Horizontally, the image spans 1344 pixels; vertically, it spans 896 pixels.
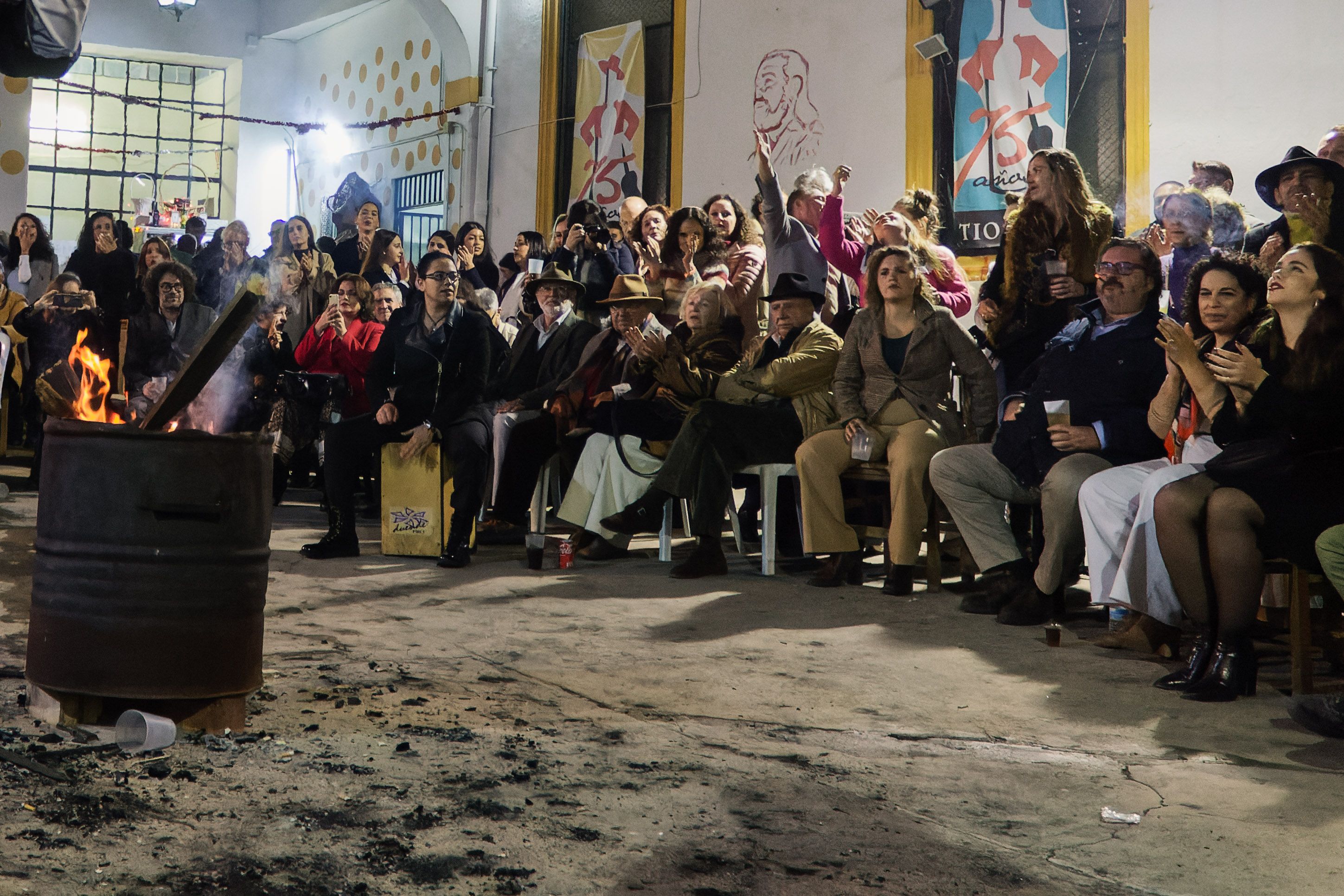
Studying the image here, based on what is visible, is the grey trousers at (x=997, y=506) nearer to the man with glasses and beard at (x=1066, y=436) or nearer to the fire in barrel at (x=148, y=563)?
the man with glasses and beard at (x=1066, y=436)

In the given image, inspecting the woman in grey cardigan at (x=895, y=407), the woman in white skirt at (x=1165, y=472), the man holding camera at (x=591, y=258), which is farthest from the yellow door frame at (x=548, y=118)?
the woman in white skirt at (x=1165, y=472)

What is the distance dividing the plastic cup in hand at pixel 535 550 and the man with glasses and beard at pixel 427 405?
0.30m

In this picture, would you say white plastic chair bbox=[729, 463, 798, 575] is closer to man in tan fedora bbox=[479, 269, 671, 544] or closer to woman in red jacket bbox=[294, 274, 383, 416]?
man in tan fedora bbox=[479, 269, 671, 544]

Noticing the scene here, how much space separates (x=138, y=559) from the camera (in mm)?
2895

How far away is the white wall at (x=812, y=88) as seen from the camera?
1002cm

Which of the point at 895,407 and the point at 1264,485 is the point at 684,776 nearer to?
the point at 1264,485

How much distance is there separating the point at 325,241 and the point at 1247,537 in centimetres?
987

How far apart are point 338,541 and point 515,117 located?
8.32 m

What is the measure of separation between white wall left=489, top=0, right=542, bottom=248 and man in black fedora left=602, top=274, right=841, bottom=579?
7737mm

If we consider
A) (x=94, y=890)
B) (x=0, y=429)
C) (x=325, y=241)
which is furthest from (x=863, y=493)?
(x=325, y=241)

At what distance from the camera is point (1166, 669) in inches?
164

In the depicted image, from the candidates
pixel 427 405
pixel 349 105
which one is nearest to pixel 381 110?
pixel 349 105

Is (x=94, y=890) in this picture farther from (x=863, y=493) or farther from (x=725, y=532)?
(x=725, y=532)

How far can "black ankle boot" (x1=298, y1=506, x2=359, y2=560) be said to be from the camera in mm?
6262
